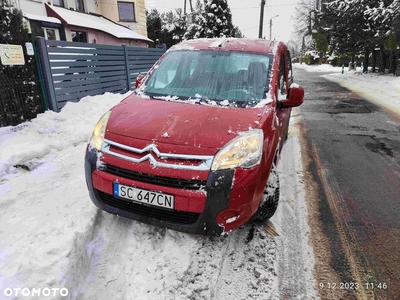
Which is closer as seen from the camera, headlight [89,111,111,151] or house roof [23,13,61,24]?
headlight [89,111,111,151]

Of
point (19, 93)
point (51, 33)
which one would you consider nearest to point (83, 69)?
point (19, 93)

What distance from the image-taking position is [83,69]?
24.8 feet

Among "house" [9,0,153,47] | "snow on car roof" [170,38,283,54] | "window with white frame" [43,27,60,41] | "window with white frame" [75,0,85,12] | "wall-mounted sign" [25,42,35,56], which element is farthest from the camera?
"window with white frame" [75,0,85,12]

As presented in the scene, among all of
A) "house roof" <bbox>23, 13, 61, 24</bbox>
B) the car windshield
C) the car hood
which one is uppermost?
"house roof" <bbox>23, 13, 61, 24</bbox>

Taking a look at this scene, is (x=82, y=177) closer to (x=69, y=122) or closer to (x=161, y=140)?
(x=161, y=140)

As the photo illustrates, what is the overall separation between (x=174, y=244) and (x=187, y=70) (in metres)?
2.00

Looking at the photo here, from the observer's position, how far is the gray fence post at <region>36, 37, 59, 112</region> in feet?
19.7

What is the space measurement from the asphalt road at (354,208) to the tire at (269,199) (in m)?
0.52

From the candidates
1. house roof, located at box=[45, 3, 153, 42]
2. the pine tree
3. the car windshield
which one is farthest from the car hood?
the pine tree

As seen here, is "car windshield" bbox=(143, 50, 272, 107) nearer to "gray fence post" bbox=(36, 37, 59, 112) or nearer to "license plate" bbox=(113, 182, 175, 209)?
"license plate" bbox=(113, 182, 175, 209)

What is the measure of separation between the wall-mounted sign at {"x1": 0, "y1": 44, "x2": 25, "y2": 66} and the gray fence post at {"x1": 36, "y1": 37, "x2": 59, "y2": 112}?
1.82 ft

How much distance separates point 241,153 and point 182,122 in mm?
592

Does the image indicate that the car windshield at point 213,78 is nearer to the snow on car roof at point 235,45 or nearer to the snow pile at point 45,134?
the snow on car roof at point 235,45

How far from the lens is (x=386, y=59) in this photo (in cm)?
2041
